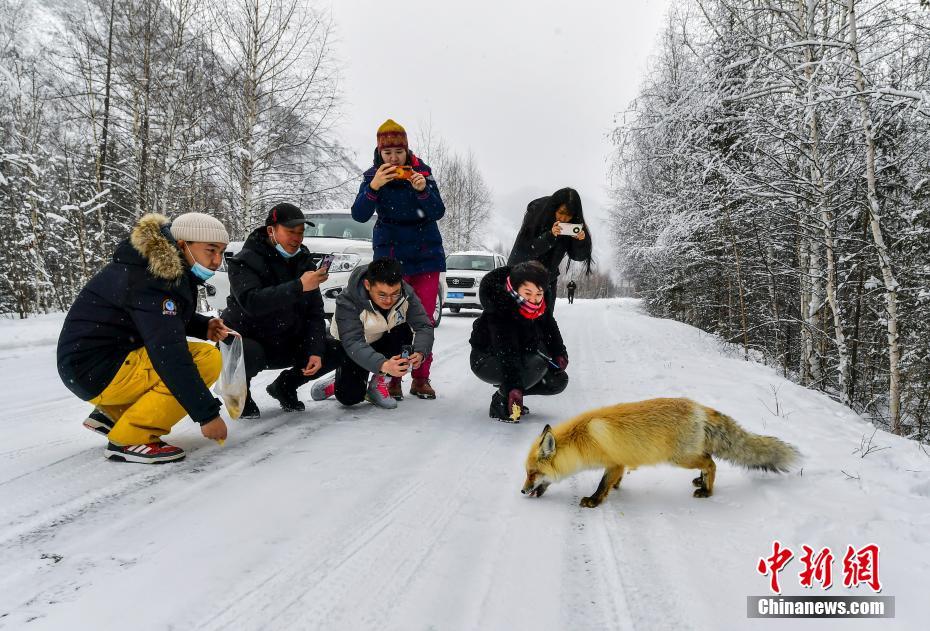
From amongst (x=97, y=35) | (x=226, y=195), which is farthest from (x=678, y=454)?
(x=97, y=35)

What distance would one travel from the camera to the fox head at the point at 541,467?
2.39 meters

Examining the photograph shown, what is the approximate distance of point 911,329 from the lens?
8383 millimetres

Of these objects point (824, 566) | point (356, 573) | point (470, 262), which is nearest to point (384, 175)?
point (356, 573)

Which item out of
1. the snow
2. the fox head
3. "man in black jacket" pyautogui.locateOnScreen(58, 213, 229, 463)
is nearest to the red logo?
the snow

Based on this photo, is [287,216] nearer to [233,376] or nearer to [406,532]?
[233,376]

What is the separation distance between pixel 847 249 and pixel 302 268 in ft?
33.4

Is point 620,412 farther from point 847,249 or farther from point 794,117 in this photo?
point 847,249

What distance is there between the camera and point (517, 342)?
3.82m

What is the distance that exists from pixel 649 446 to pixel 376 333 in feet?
7.77

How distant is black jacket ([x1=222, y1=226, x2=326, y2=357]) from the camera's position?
3.51m

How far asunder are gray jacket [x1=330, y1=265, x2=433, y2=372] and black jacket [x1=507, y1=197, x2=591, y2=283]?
3.21ft

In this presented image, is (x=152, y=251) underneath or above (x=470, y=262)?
underneath

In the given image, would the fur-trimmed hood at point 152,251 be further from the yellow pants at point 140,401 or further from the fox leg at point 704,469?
the fox leg at point 704,469

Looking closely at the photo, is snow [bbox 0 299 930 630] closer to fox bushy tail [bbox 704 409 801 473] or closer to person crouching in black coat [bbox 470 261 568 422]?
fox bushy tail [bbox 704 409 801 473]
